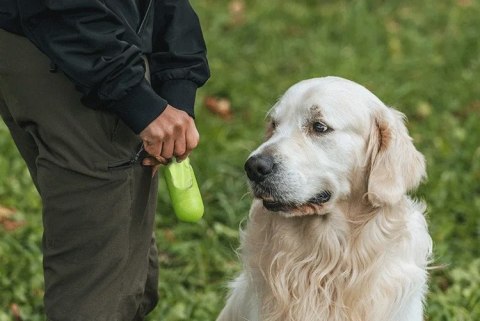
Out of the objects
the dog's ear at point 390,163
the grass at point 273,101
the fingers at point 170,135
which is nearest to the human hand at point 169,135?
the fingers at point 170,135

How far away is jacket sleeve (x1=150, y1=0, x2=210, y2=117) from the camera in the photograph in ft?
11.3

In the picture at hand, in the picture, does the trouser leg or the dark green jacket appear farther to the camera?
the trouser leg

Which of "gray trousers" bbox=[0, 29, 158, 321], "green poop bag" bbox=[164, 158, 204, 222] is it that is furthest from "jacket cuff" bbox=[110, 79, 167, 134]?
"green poop bag" bbox=[164, 158, 204, 222]

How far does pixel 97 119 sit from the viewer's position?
3322 mm

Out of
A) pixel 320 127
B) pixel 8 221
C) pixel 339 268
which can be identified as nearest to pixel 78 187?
pixel 320 127

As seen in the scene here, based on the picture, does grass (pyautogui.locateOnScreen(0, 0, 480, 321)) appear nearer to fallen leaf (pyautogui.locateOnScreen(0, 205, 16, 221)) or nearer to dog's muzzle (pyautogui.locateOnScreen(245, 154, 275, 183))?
fallen leaf (pyautogui.locateOnScreen(0, 205, 16, 221))

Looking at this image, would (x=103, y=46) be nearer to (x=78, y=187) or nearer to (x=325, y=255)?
(x=78, y=187)

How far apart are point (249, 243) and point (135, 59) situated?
1.18 m

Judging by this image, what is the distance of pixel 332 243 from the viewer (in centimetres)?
378

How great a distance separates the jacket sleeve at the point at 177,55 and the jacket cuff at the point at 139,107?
23 cm

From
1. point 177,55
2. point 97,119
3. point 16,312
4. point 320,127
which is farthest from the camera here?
point 16,312

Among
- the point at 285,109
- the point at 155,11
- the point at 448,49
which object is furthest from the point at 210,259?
the point at 448,49

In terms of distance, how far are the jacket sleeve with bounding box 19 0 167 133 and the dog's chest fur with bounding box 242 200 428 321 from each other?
106 centimetres

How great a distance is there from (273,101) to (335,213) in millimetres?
3608
